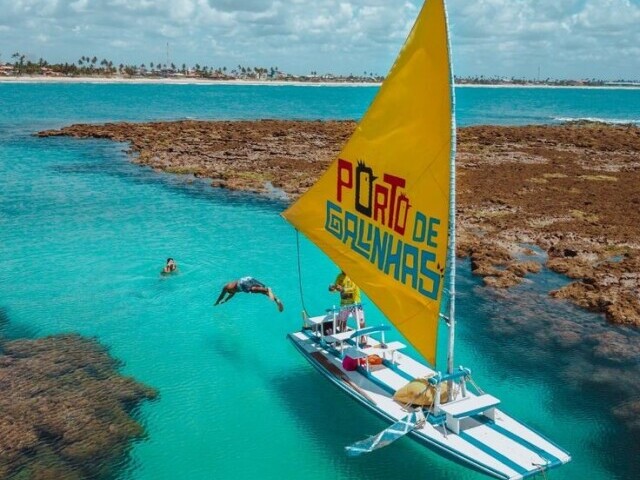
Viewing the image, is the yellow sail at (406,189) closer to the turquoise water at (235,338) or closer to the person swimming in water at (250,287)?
the turquoise water at (235,338)

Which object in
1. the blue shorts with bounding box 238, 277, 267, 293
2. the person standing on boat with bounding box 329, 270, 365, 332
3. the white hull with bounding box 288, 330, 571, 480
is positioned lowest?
the white hull with bounding box 288, 330, 571, 480

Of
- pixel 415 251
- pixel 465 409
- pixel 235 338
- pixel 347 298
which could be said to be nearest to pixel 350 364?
pixel 347 298

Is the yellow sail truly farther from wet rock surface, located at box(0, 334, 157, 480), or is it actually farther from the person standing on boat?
wet rock surface, located at box(0, 334, 157, 480)

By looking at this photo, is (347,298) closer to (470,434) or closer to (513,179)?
(470,434)

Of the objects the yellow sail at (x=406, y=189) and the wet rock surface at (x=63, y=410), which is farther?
the wet rock surface at (x=63, y=410)

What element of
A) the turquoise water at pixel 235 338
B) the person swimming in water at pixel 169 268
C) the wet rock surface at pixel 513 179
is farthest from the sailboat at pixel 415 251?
the person swimming in water at pixel 169 268

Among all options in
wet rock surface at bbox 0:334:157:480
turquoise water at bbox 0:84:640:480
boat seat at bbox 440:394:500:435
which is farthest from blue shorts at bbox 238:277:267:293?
boat seat at bbox 440:394:500:435

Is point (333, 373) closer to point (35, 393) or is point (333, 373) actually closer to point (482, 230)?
point (35, 393)
